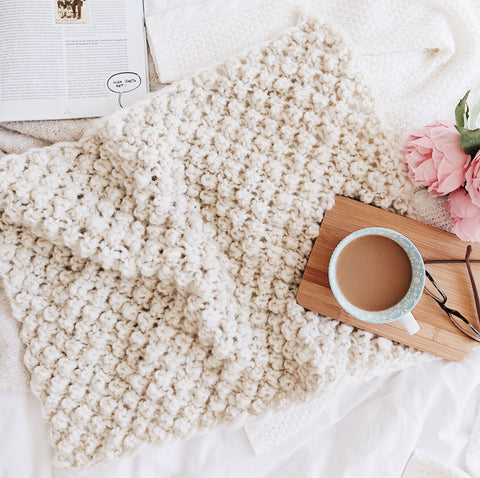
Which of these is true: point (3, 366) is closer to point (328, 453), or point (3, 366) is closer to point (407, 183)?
point (328, 453)

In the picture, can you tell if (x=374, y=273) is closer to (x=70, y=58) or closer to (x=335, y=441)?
(x=335, y=441)

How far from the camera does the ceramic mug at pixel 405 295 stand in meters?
0.69

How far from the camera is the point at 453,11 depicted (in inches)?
33.3

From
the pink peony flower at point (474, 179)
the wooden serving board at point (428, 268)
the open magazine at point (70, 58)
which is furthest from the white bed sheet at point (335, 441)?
the open magazine at point (70, 58)

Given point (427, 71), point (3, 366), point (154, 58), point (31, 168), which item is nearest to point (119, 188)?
point (31, 168)

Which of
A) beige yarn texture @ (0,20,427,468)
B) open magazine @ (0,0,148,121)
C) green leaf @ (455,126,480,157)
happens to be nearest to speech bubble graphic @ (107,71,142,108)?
open magazine @ (0,0,148,121)

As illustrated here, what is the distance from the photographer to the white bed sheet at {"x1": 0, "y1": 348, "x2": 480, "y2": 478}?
84cm

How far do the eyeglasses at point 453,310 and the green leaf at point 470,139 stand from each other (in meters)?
0.17

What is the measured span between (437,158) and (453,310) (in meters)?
0.26

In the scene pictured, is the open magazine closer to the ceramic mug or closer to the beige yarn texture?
the beige yarn texture

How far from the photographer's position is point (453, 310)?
751 mm

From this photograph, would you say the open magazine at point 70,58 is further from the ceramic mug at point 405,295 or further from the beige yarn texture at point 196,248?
the ceramic mug at point 405,295

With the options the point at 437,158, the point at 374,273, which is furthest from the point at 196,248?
the point at 437,158

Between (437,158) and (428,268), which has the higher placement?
(437,158)
